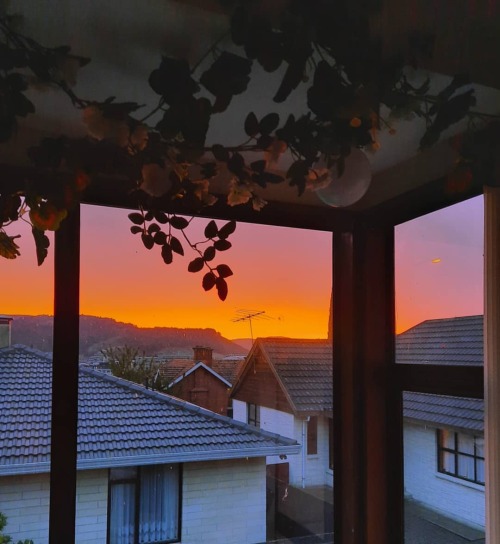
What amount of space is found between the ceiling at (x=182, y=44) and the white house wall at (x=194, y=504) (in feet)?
4.44

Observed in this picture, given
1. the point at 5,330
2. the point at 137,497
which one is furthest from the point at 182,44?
the point at 137,497

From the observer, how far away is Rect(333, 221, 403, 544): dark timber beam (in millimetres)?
2188

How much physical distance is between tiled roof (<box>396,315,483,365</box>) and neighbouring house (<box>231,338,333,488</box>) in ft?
1.16

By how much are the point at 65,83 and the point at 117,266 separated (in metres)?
1.10

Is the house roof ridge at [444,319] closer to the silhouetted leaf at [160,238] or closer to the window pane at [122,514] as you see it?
the silhouetted leaf at [160,238]

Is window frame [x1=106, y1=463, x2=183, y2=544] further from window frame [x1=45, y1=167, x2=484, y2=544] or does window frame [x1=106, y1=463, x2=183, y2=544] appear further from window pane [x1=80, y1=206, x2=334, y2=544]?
window frame [x1=45, y1=167, x2=484, y2=544]

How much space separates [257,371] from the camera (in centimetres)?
212

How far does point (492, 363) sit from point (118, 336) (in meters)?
1.19

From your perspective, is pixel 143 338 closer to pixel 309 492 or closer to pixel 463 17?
pixel 309 492

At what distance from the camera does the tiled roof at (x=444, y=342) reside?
5.70 ft

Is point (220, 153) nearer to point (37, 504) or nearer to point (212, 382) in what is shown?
point (212, 382)

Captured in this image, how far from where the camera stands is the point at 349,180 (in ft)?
2.69

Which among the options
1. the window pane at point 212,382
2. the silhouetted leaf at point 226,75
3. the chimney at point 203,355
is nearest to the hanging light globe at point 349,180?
the silhouetted leaf at point 226,75

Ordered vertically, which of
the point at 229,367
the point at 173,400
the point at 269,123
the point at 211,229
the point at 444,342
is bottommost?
the point at 173,400
